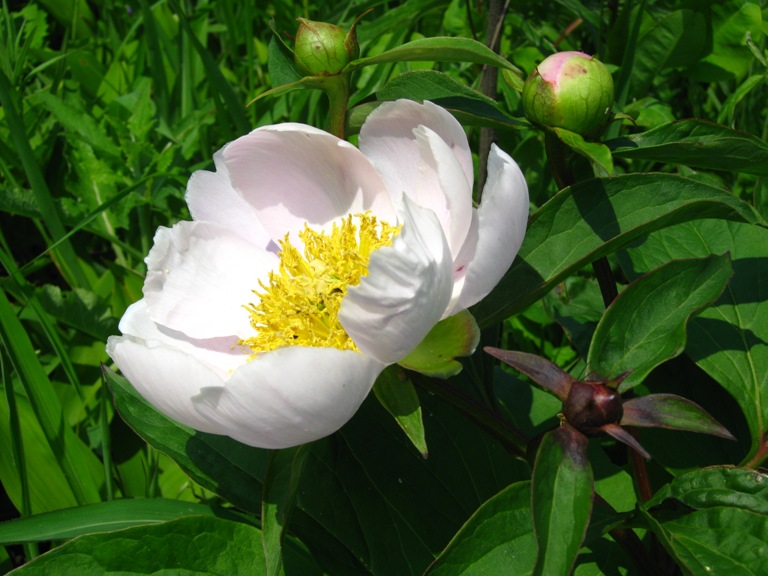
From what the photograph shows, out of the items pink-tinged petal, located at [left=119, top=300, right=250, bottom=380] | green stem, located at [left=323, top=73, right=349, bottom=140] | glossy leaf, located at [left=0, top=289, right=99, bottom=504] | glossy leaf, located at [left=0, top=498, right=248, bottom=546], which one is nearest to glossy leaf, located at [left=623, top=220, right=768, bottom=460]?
green stem, located at [left=323, top=73, right=349, bottom=140]

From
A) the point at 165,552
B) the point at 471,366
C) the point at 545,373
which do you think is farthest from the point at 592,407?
the point at 165,552

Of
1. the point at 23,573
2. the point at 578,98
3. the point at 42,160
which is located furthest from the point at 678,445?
the point at 42,160

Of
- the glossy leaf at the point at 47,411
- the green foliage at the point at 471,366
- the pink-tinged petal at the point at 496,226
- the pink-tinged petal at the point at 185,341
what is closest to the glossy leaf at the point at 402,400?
the green foliage at the point at 471,366

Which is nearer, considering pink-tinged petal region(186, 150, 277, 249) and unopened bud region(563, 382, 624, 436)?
unopened bud region(563, 382, 624, 436)

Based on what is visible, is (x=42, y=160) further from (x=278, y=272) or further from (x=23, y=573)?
(x=23, y=573)

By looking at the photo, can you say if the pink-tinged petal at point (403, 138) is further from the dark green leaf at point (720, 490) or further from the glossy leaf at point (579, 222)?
the dark green leaf at point (720, 490)

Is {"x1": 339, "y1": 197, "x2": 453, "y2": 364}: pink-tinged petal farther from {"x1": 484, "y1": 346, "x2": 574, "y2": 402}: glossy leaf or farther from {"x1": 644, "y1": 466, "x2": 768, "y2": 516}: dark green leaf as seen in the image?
{"x1": 644, "y1": 466, "x2": 768, "y2": 516}: dark green leaf

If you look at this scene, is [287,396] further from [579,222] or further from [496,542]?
[579,222]
